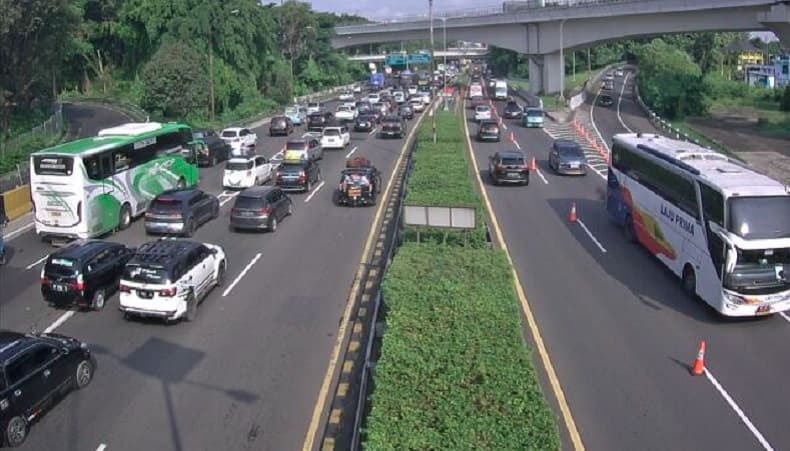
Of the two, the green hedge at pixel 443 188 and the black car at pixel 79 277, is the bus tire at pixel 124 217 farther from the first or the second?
the green hedge at pixel 443 188

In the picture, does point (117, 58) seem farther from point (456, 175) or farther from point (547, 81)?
point (456, 175)

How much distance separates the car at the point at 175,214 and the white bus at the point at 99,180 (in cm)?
162

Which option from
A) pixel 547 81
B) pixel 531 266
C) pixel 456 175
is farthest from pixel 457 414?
pixel 547 81

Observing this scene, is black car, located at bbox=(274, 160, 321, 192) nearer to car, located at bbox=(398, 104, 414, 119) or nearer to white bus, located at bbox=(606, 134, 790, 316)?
white bus, located at bbox=(606, 134, 790, 316)

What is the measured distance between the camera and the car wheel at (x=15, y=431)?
42.0ft

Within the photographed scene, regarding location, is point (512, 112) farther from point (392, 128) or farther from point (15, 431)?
point (15, 431)

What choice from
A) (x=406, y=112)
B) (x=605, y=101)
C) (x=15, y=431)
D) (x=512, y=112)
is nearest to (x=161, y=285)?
(x=15, y=431)

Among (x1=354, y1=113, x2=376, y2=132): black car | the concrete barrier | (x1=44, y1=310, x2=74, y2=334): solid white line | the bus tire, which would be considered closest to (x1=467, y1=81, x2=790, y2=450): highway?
(x1=44, y1=310, x2=74, y2=334): solid white line

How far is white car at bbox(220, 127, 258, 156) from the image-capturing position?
4512 centimetres

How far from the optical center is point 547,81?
82.2 meters

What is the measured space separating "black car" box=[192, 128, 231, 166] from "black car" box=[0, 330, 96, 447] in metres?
25.7

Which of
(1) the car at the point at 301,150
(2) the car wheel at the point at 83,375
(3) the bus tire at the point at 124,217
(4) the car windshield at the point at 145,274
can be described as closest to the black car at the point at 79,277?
(4) the car windshield at the point at 145,274

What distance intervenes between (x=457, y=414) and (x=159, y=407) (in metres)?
6.92

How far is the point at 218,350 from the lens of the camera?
1689 centimetres
